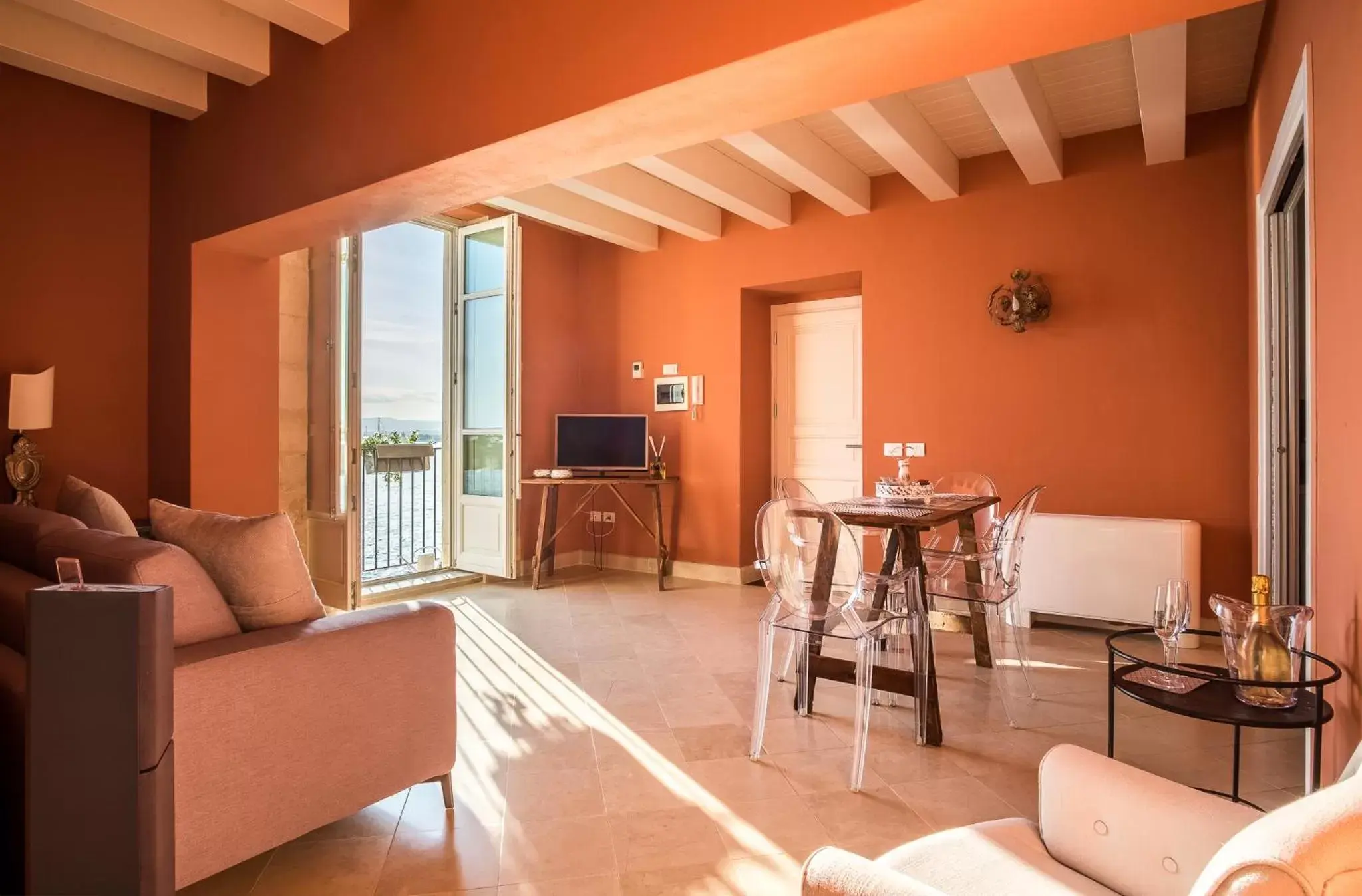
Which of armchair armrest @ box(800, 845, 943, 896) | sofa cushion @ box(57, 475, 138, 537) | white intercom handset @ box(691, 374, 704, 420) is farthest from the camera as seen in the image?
white intercom handset @ box(691, 374, 704, 420)

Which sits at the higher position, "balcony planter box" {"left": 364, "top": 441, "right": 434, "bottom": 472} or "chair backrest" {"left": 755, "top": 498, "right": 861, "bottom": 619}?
"balcony planter box" {"left": 364, "top": 441, "right": 434, "bottom": 472}

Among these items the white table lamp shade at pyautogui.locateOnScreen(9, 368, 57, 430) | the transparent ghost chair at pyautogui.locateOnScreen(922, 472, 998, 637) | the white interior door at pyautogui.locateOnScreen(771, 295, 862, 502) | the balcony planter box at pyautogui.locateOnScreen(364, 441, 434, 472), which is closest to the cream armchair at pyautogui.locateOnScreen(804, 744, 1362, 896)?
the transparent ghost chair at pyautogui.locateOnScreen(922, 472, 998, 637)

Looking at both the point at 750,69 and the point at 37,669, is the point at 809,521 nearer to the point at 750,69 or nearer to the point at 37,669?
the point at 750,69

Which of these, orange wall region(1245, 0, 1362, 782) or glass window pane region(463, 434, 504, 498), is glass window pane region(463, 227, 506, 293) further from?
orange wall region(1245, 0, 1362, 782)

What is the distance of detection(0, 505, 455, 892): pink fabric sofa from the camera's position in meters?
1.75

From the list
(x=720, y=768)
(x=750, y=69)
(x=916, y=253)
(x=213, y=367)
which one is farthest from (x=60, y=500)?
(x=916, y=253)

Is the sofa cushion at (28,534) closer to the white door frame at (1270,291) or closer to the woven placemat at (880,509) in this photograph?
the woven placemat at (880,509)

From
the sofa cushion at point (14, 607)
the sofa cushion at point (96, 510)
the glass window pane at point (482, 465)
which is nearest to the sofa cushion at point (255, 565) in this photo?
the sofa cushion at point (14, 607)

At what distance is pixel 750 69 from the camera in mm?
2137

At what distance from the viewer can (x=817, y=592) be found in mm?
2953

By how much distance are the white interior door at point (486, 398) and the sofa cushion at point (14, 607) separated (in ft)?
12.2

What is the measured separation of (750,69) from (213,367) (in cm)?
317

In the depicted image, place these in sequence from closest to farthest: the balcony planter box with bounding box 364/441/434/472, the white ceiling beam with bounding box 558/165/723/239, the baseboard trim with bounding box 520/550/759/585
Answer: the white ceiling beam with bounding box 558/165/723/239, the baseboard trim with bounding box 520/550/759/585, the balcony planter box with bounding box 364/441/434/472

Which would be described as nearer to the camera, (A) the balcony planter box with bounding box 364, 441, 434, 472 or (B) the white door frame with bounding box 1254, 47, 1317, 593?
(B) the white door frame with bounding box 1254, 47, 1317, 593
